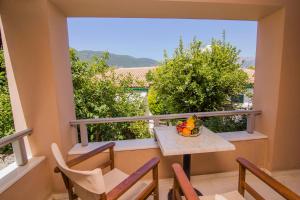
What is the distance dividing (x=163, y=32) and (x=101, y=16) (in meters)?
7.79

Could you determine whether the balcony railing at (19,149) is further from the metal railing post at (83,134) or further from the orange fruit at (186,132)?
the orange fruit at (186,132)

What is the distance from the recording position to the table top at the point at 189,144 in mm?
1333

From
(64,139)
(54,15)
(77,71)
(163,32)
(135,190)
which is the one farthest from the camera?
(163,32)

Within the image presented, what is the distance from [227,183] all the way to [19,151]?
224 centimetres

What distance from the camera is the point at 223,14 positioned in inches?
75.6

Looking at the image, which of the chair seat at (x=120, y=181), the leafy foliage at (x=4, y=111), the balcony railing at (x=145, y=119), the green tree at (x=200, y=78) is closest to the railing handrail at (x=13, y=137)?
the balcony railing at (x=145, y=119)

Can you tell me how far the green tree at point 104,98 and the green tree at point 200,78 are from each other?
6.80ft

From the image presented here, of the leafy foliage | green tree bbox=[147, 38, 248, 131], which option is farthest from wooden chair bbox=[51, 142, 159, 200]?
green tree bbox=[147, 38, 248, 131]

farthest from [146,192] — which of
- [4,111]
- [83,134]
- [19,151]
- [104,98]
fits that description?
[4,111]

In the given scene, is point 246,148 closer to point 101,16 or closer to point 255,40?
point 255,40

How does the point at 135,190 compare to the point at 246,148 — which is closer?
the point at 135,190

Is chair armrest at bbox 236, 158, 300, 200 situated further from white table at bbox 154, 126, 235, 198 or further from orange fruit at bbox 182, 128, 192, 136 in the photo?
orange fruit at bbox 182, 128, 192, 136

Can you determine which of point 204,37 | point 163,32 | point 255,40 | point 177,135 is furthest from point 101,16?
point 163,32

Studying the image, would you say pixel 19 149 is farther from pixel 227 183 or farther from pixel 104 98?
pixel 104 98
